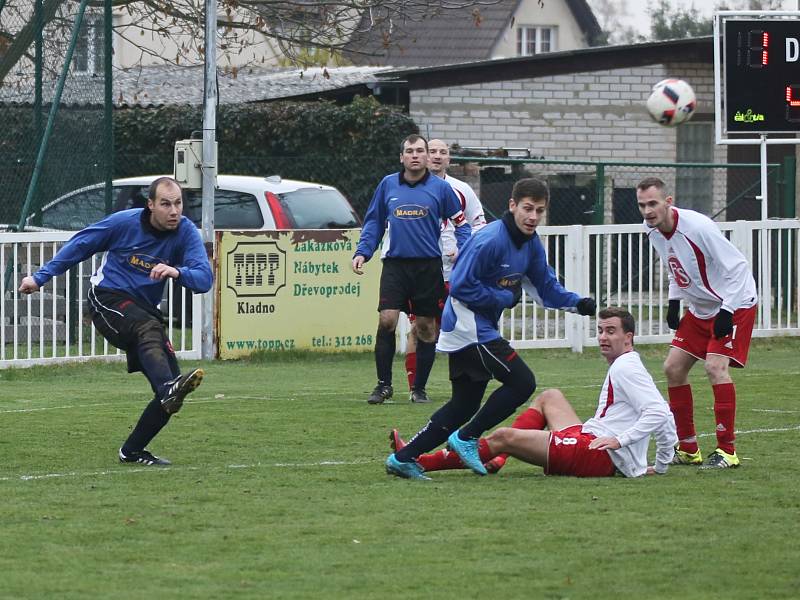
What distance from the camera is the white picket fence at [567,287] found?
15383mm

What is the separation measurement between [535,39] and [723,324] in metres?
49.3

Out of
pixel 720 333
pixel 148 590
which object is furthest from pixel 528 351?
pixel 148 590

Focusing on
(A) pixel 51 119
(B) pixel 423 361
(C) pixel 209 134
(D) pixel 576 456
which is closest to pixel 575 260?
(C) pixel 209 134

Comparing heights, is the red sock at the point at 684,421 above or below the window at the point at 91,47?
below

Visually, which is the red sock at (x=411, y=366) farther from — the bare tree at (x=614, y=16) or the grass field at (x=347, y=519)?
the bare tree at (x=614, y=16)

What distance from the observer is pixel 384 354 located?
12602 mm

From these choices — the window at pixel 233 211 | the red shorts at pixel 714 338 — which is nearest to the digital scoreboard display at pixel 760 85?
the window at pixel 233 211

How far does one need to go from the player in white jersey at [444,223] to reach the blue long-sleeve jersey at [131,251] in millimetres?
3614

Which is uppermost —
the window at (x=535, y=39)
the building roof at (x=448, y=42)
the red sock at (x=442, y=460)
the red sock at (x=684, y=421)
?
the window at (x=535, y=39)

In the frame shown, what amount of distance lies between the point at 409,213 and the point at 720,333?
371 centimetres

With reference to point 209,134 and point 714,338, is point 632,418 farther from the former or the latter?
point 209,134

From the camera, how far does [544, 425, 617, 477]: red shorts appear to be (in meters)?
8.68

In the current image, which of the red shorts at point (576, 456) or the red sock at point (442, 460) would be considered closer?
the red shorts at point (576, 456)

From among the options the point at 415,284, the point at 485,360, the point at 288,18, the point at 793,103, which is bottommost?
the point at 485,360
